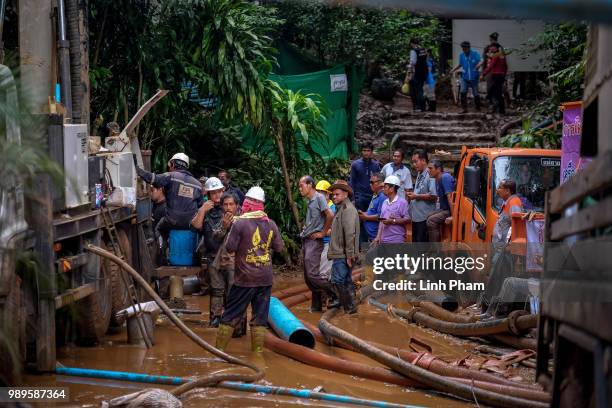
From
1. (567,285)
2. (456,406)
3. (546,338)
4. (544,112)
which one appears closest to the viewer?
(567,285)

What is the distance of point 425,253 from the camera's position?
13.9 metres

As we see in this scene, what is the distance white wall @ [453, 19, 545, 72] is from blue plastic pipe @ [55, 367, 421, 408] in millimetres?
15296

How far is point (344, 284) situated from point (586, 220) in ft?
26.9

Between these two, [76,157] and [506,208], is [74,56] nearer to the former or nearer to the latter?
[76,157]

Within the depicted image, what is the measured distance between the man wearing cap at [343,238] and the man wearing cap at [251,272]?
230 cm

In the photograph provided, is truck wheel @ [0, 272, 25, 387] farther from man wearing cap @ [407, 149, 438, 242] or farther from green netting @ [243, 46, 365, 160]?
green netting @ [243, 46, 365, 160]

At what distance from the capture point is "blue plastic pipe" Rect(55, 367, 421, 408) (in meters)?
7.74

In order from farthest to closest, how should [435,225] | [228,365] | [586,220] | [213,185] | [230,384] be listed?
[435,225] < [213,185] < [228,365] < [230,384] < [586,220]

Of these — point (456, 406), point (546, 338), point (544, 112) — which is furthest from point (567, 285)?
point (544, 112)

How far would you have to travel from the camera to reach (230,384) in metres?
8.22

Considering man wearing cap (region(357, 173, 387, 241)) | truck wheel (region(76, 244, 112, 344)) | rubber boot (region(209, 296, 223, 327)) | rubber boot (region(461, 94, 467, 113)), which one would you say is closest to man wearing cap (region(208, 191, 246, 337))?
rubber boot (region(209, 296, 223, 327))

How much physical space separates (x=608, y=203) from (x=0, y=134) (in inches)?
Answer: 99.7

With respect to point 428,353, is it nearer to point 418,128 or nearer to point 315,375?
point 315,375

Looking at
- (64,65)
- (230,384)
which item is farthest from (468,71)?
(230,384)
